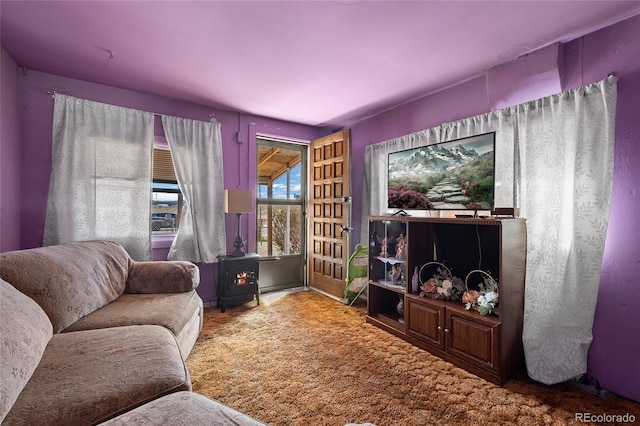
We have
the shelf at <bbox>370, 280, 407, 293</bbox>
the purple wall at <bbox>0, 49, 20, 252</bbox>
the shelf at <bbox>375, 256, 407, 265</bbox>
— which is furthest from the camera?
the shelf at <bbox>375, 256, 407, 265</bbox>

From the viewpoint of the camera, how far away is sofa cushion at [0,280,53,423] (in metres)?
1.00

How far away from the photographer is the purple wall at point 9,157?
7.30 feet

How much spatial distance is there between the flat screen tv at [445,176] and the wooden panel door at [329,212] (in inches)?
23.9

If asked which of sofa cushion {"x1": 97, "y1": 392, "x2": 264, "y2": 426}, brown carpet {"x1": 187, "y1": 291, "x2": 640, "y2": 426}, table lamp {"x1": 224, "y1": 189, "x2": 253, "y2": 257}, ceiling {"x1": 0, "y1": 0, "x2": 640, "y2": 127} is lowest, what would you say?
brown carpet {"x1": 187, "y1": 291, "x2": 640, "y2": 426}

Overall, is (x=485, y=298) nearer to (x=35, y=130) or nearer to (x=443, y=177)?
(x=443, y=177)

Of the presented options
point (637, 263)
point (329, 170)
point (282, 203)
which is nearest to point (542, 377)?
point (637, 263)

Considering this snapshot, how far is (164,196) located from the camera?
10.9 ft

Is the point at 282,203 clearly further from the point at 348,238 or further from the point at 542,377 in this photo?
the point at 542,377

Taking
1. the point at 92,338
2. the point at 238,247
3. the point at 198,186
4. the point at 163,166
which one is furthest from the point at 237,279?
the point at 92,338

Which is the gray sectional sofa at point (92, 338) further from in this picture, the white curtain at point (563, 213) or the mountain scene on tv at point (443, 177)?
the mountain scene on tv at point (443, 177)

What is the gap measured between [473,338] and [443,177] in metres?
1.37

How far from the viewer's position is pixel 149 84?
282 cm

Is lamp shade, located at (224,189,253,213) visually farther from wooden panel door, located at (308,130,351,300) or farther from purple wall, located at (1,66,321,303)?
wooden panel door, located at (308,130,351,300)

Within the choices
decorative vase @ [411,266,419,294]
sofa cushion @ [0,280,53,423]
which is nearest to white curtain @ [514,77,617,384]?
decorative vase @ [411,266,419,294]
